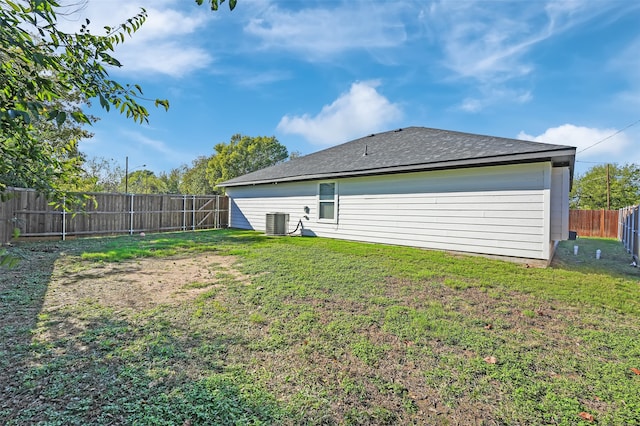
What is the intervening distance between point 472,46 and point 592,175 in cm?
2951

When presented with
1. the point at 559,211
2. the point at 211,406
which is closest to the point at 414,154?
the point at 559,211

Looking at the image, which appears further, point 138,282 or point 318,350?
point 138,282

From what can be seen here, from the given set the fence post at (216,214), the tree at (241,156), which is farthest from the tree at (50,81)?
the tree at (241,156)

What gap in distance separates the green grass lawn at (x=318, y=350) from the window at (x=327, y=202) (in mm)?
5359

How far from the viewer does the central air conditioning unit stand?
438 inches

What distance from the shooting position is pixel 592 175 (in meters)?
28.0

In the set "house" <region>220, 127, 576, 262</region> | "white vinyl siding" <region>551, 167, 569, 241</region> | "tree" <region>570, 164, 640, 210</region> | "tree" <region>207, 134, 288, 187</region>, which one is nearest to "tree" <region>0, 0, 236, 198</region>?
"house" <region>220, 127, 576, 262</region>

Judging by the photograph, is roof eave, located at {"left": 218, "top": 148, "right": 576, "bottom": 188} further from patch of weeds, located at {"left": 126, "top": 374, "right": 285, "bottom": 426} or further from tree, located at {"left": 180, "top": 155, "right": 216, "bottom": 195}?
tree, located at {"left": 180, "top": 155, "right": 216, "bottom": 195}

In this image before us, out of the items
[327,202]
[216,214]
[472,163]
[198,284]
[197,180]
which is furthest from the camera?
[197,180]

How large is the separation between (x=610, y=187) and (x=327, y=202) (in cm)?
2927

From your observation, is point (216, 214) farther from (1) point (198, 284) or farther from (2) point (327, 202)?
(1) point (198, 284)

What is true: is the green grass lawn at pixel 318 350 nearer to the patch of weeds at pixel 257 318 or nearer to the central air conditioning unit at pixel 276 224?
the patch of weeds at pixel 257 318

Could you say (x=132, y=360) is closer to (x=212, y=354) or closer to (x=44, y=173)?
(x=212, y=354)

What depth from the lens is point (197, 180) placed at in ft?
116
